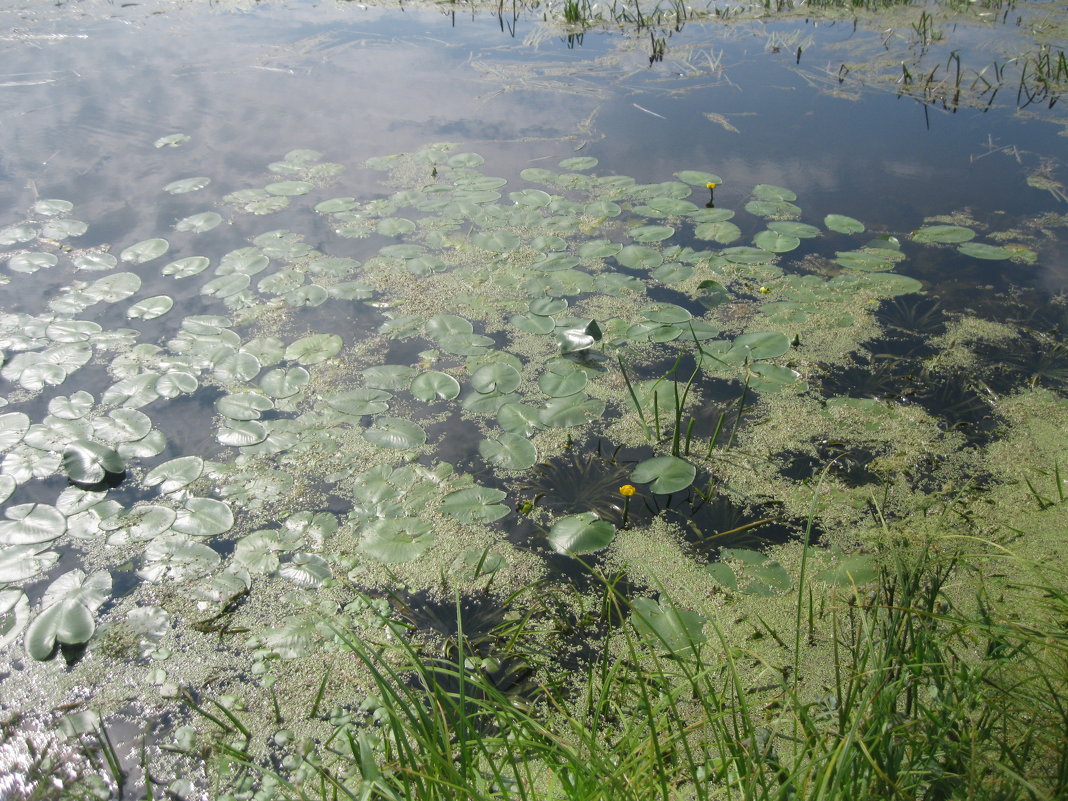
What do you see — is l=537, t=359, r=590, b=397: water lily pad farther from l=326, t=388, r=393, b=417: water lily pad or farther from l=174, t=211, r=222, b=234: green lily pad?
l=174, t=211, r=222, b=234: green lily pad

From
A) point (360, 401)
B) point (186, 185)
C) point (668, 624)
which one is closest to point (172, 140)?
point (186, 185)

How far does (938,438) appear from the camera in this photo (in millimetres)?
2135

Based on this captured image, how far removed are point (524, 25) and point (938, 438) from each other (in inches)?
179

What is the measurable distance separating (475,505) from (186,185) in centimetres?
236

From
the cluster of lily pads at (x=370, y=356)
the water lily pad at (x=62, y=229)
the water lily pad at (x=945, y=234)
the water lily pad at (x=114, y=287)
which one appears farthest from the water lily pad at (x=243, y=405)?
the water lily pad at (x=945, y=234)

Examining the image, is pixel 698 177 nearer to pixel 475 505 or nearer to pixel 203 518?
pixel 475 505

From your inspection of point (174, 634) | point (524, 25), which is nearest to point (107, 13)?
point (524, 25)

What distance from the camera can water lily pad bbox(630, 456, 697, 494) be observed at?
1.96m

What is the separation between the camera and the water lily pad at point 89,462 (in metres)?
1.97

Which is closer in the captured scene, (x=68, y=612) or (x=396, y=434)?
(x=68, y=612)

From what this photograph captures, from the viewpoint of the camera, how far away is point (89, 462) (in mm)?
1992

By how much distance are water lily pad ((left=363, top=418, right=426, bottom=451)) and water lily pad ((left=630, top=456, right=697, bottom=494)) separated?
62 centimetres

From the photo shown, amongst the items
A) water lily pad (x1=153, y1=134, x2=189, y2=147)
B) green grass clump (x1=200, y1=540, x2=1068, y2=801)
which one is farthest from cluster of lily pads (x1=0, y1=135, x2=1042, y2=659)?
water lily pad (x1=153, y1=134, x2=189, y2=147)

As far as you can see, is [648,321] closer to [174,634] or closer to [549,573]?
[549,573]
